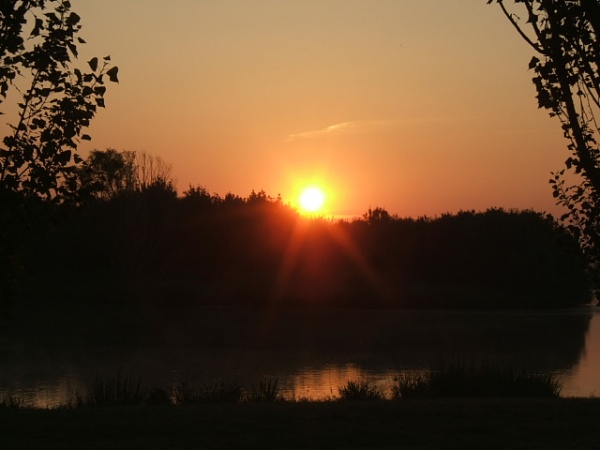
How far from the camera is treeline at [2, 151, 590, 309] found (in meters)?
46.2

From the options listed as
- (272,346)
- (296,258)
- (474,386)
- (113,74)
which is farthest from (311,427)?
(296,258)

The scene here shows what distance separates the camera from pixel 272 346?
2455 cm

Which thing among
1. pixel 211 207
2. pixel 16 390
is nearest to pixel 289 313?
pixel 211 207

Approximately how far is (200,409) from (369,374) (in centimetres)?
894

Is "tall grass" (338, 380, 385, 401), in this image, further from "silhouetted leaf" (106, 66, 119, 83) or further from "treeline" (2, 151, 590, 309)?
"treeline" (2, 151, 590, 309)

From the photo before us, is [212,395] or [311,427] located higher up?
[212,395]

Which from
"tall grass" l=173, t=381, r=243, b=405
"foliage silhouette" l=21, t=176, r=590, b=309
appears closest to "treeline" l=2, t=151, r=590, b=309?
"foliage silhouette" l=21, t=176, r=590, b=309

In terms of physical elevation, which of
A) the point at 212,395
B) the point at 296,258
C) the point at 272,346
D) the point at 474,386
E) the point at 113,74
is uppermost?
the point at 296,258

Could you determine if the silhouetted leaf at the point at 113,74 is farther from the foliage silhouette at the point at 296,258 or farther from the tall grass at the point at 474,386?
the foliage silhouette at the point at 296,258

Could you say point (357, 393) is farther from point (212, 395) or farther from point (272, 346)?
point (272, 346)

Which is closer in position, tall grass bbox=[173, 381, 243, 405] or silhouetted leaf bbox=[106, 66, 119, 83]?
silhouetted leaf bbox=[106, 66, 119, 83]

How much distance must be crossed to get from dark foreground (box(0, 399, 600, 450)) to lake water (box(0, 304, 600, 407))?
511cm

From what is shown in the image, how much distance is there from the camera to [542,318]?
3847 cm

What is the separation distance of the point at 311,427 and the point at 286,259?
A: 149ft
